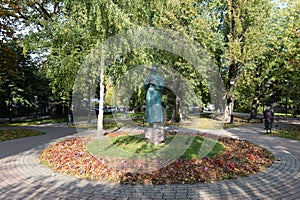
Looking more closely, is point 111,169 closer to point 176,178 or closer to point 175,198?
point 176,178

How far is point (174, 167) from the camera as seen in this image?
6.34m

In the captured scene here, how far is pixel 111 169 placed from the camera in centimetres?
620

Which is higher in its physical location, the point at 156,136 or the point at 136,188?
the point at 156,136

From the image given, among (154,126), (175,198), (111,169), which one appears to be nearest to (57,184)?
(111,169)

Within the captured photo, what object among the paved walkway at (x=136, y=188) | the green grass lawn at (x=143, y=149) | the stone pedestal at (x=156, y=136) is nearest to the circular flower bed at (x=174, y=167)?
the paved walkway at (x=136, y=188)

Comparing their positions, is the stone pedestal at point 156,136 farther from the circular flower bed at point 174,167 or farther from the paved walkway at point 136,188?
the paved walkway at point 136,188

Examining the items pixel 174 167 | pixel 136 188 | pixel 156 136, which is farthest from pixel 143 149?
pixel 136 188

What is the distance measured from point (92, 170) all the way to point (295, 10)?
16.6 metres

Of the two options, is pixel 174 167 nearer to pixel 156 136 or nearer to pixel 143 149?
pixel 143 149

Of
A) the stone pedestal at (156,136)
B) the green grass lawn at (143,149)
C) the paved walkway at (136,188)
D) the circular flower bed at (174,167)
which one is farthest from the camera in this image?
the stone pedestal at (156,136)

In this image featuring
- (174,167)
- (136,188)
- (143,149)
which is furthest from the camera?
(143,149)

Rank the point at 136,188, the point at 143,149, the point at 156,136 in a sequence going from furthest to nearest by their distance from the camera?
the point at 156,136, the point at 143,149, the point at 136,188

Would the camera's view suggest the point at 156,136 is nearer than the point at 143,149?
No

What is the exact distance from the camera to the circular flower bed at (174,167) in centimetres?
564
